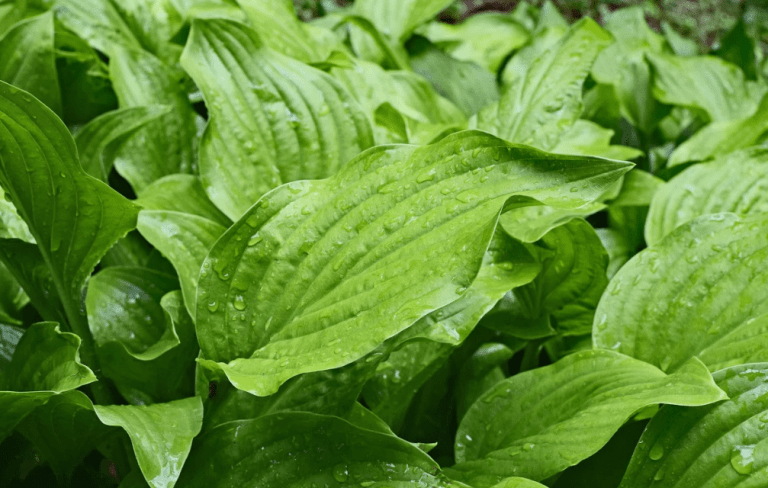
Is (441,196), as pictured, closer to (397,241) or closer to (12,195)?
(397,241)

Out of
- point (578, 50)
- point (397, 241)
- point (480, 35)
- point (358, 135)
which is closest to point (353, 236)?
point (397, 241)

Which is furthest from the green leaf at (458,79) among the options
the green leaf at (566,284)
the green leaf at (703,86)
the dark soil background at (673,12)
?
the dark soil background at (673,12)

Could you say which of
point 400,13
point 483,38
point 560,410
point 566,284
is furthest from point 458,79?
point 560,410

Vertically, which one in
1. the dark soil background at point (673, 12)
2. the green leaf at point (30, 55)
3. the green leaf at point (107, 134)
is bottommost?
the dark soil background at point (673, 12)

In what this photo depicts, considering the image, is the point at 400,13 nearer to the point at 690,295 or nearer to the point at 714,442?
the point at 690,295

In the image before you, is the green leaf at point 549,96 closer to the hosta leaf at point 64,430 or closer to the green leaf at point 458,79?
the green leaf at point 458,79

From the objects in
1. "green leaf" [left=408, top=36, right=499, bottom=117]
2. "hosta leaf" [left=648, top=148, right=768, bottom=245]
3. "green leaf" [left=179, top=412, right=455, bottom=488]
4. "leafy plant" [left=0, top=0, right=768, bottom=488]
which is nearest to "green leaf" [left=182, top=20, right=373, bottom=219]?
"leafy plant" [left=0, top=0, right=768, bottom=488]
